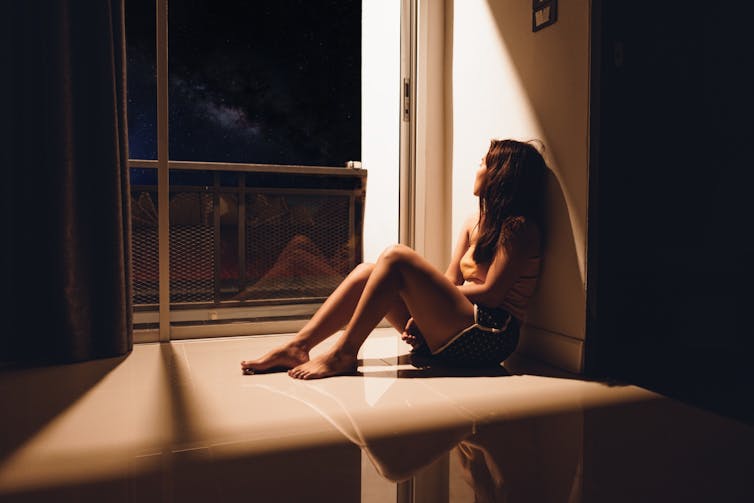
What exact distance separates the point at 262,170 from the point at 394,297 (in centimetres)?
176

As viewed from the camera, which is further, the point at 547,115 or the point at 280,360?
the point at 547,115

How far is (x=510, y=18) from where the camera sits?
7.13 feet

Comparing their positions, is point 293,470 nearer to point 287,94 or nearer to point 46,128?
point 46,128

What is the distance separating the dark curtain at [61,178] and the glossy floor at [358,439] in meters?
0.19

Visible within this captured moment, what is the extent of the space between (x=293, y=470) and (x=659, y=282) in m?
1.44

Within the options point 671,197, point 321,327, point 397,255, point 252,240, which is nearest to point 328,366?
point 321,327

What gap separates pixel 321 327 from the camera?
1886mm

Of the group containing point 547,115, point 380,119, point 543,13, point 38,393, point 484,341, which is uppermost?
point 543,13

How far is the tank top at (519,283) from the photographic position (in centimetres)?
191

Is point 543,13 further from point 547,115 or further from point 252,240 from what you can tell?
point 252,240

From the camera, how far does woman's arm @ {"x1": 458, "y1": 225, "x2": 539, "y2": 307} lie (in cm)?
183

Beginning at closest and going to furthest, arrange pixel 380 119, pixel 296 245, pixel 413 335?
pixel 413 335 < pixel 380 119 < pixel 296 245

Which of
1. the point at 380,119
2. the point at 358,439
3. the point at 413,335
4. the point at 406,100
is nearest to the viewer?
the point at 358,439

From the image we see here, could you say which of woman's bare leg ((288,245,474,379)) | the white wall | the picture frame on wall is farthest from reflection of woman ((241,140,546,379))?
the white wall
